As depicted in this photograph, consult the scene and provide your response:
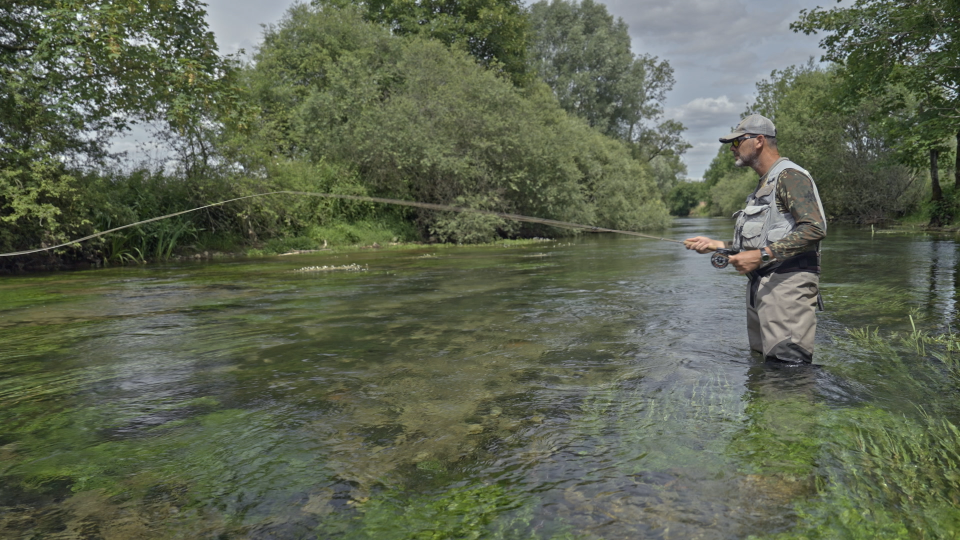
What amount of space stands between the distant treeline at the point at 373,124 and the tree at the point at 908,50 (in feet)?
0.27

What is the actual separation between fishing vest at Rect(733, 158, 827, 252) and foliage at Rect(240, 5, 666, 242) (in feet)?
65.9

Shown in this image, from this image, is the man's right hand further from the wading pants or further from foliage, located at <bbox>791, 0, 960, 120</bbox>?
foliage, located at <bbox>791, 0, 960, 120</bbox>

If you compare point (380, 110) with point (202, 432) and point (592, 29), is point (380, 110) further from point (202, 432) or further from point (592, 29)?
point (592, 29)

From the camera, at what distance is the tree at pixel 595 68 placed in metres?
48.7

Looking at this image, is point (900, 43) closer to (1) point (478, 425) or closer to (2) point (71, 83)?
(1) point (478, 425)

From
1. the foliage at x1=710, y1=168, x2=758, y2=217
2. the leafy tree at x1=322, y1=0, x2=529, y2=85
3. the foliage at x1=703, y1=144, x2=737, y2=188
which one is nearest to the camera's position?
the leafy tree at x1=322, y1=0, x2=529, y2=85

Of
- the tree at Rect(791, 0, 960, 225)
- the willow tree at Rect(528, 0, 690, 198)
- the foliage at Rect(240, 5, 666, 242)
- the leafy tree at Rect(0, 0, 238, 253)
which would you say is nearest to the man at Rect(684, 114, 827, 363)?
the tree at Rect(791, 0, 960, 225)

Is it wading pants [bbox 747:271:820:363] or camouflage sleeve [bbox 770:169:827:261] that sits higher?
camouflage sleeve [bbox 770:169:827:261]

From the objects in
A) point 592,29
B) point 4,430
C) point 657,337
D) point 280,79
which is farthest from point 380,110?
point 592,29

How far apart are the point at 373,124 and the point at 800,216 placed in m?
22.4

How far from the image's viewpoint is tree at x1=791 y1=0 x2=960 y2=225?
46.5 feet

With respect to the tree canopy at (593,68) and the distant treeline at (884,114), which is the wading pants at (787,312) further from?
the tree canopy at (593,68)

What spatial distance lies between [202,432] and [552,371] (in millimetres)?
2853

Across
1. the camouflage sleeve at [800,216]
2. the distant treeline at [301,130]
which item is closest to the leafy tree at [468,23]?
the distant treeline at [301,130]
